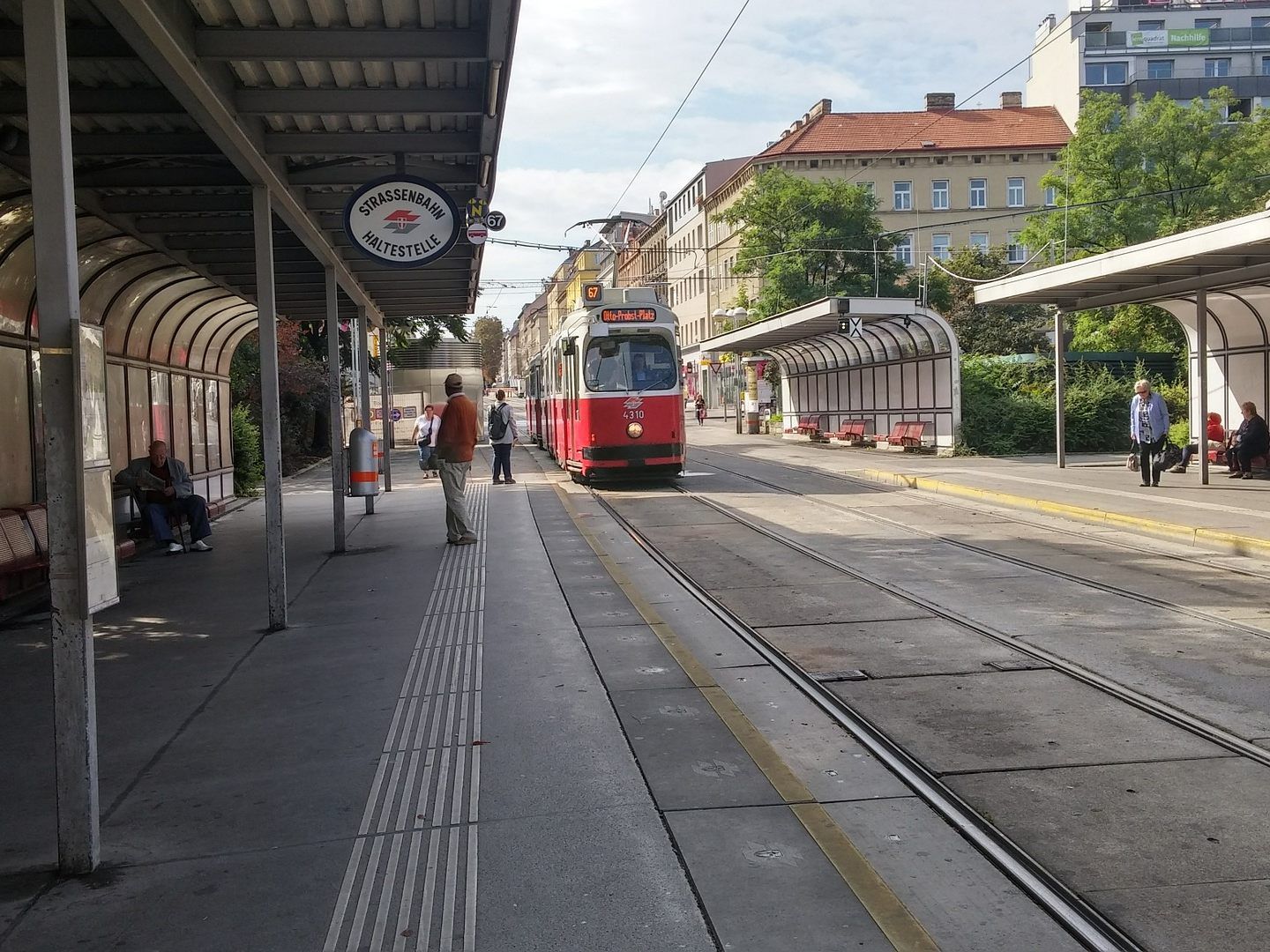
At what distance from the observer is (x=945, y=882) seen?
4.27m

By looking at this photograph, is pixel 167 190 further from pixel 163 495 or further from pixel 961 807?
pixel 961 807

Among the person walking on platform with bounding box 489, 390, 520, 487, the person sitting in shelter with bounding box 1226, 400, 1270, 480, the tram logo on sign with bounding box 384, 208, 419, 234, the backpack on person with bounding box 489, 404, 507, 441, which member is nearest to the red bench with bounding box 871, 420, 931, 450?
the person sitting in shelter with bounding box 1226, 400, 1270, 480

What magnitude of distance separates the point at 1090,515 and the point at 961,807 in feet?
38.0

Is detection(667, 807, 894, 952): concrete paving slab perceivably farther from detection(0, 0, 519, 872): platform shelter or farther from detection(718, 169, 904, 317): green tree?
detection(718, 169, 904, 317): green tree

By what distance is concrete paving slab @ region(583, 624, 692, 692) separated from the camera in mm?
7289

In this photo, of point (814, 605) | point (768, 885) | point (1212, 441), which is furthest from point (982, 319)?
point (768, 885)

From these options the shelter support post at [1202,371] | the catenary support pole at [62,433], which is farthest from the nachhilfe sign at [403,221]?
the shelter support post at [1202,371]

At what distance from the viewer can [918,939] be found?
3.80 meters

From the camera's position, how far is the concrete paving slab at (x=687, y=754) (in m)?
5.16

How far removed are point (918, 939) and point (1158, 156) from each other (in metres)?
53.9

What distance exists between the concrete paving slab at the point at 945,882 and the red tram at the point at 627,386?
53.9 feet

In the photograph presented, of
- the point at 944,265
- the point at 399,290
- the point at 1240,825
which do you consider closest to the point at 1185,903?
the point at 1240,825

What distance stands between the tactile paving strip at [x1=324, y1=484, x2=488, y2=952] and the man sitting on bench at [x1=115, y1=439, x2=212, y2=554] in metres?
7.61

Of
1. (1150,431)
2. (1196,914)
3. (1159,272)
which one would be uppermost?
(1159,272)
